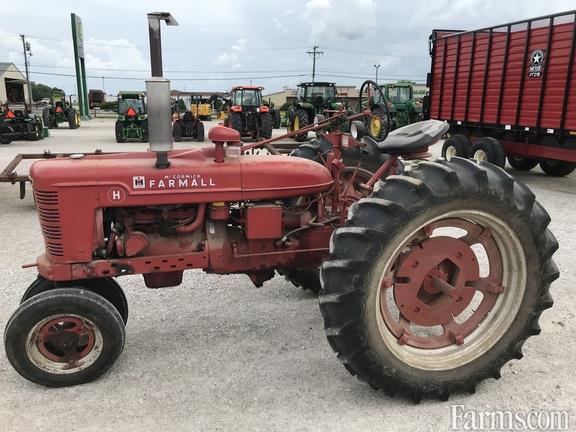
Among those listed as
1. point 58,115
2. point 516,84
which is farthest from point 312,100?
point 58,115

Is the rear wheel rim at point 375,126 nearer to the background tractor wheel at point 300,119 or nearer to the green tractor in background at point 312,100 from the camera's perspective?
the background tractor wheel at point 300,119

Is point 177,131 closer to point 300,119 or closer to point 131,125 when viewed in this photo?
point 131,125

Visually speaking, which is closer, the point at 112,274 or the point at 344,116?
the point at 112,274

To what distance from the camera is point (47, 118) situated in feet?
81.9

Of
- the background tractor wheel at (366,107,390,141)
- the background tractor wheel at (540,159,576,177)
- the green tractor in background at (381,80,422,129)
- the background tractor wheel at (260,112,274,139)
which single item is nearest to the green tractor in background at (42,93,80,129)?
the background tractor wheel at (260,112,274,139)

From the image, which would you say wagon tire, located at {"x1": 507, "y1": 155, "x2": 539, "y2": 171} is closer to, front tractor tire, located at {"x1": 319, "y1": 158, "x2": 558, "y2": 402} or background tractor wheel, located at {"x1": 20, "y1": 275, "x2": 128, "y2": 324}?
front tractor tire, located at {"x1": 319, "y1": 158, "x2": 558, "y2": 402}

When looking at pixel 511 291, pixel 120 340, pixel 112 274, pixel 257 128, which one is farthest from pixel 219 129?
pixel 257 128

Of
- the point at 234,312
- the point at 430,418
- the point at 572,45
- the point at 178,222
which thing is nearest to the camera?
the point at 430,418

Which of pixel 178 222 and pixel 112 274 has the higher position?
pixel 178 222

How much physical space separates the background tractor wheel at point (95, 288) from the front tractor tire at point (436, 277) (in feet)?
4.67

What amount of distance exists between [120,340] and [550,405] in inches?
89.8

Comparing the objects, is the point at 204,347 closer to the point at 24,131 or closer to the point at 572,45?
the point at 572,45

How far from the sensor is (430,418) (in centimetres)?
247

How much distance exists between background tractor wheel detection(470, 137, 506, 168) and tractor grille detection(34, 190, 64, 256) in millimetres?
7991
